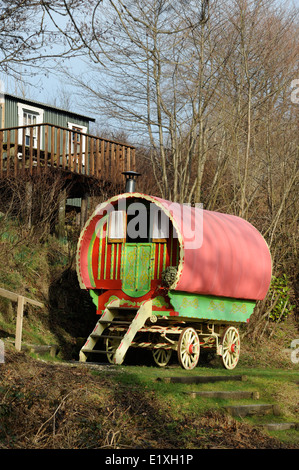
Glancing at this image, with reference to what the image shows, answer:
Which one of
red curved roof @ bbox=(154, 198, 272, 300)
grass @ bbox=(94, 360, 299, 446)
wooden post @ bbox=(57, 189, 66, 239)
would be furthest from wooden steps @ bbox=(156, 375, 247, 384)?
wooden post @ bbox=(57, 189, 66, 239)

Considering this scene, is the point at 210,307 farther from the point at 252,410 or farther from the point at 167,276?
the point at 252,410

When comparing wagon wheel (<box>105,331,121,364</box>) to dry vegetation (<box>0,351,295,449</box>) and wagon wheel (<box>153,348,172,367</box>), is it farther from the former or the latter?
dry vegetation (<box>0,351,295,449</box>)

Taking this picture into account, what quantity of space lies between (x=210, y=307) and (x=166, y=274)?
132 centimetres

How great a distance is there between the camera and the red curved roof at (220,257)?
40.6ft

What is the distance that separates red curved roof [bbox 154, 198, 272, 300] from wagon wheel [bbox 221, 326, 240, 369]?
80cm

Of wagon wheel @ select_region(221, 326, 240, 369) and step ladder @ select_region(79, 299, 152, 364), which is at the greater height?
step ladder @ select_region(79, 299, 152, 364)

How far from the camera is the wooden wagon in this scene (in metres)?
12.5

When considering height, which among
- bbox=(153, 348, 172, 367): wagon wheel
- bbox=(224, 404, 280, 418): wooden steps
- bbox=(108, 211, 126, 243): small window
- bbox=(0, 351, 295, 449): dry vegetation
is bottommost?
bbox=(153, 348, 172, 367): wagon wheel

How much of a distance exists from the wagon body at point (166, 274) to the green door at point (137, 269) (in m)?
0.02

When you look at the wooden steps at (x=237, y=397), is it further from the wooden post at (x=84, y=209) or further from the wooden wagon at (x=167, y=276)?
the wooden post at (x=84, y=209)

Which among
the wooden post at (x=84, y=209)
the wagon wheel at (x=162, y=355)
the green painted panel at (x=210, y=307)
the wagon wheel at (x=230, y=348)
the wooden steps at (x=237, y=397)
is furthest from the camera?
the wooden post at (x=84, y=209)

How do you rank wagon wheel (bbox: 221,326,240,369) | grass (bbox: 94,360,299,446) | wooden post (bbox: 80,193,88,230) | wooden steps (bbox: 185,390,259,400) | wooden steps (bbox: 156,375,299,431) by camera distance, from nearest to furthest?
1. grass (bbox: 94,360,299,446)
2. wooden steps (bbox: 156,375,299,431)
3. wooden steps (bbox: 185,390,259,400)
4. wagon wheel (bbox: 221,326,240,369)
5. wooden post (bbox: 80,193,88,230)

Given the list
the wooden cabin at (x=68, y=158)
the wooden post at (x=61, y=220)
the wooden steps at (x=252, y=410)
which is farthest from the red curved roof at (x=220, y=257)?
the wooden cabin at (x=68, y=158)
